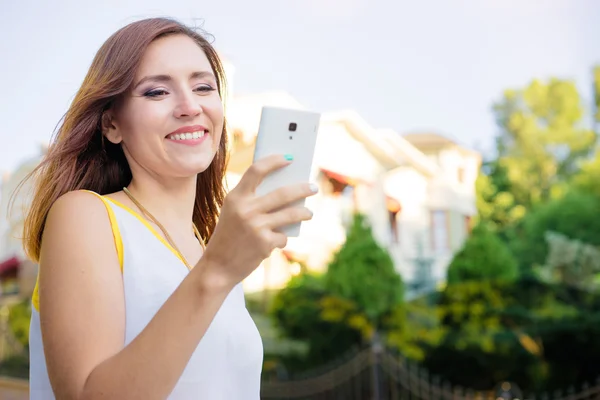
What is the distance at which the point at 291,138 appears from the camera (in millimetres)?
941

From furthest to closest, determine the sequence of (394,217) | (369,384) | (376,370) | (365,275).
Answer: (394,217), (365,275), (369,384), (376,370)

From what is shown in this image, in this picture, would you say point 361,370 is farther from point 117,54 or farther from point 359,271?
point 117,54

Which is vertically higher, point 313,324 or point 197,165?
point 197,165

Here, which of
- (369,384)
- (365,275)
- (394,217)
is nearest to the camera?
(369,384)

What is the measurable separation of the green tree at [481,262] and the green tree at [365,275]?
3.50 feet

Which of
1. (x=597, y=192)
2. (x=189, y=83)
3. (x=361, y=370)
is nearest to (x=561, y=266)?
(x=597, y=192)

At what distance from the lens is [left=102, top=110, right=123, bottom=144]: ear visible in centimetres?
122

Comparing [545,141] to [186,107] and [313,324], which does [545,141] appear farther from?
[186,107]

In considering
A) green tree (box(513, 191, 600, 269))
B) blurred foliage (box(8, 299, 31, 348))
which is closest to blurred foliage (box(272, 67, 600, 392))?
green tree (box(513, 191, 600, 269))

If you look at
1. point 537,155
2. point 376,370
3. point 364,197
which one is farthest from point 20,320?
point 537,155

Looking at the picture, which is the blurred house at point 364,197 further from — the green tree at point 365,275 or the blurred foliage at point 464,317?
the blurred foliage at point 464,317

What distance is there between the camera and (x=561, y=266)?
1320 centimetres

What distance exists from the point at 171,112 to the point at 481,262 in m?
9.35

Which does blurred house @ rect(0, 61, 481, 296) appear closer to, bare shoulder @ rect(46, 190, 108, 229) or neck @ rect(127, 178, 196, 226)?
neck @ rect(127, 178, 196, 226)
